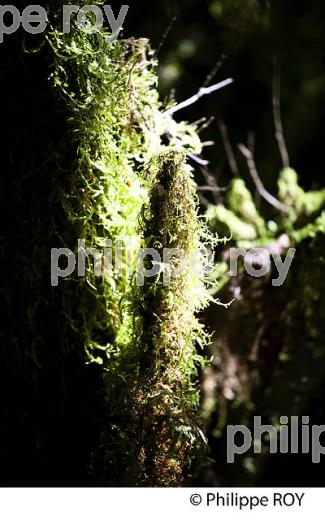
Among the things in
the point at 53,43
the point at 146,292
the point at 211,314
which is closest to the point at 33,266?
the point at 146,292

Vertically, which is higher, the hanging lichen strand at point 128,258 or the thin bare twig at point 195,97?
the thin bare twig at point 195,97

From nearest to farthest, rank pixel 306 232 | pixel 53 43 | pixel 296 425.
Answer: pixel 53 43, pixel 306 232, pixel 296 425

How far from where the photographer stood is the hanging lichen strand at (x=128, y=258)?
1.16 meters

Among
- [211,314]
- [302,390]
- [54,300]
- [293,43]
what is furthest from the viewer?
[293,43]

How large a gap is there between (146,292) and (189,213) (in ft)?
0.64

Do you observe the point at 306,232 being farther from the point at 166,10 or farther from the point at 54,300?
the point at 166,10

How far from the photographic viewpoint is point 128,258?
1.26m

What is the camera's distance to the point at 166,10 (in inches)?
85.2

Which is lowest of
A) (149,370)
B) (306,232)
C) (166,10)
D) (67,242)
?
(149,370)

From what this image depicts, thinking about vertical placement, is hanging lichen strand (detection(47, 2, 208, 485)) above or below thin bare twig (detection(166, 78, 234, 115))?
below

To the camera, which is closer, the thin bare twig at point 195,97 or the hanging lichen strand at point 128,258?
the hanging lichen strand at point 128,258

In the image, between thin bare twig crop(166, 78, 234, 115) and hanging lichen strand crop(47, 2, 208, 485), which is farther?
thin bare twig crop(166, 78, 234, 115)

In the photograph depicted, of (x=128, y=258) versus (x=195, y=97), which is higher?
(x=195, y=97)

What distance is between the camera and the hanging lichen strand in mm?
1157
